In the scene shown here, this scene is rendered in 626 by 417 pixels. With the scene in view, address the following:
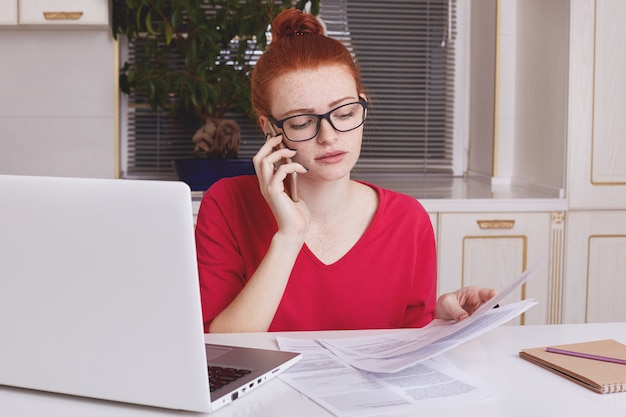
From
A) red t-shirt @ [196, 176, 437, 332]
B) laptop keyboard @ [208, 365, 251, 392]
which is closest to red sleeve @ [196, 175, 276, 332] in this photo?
red t-shirt @ [196, 176, 437, 332]

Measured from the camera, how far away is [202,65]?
3.17 m

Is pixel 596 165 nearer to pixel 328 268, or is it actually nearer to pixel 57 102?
Result: pixel 328 268

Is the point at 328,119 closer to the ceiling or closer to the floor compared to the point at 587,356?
closer to the ceiling

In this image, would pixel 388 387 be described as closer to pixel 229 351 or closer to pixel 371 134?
pixel 229 351

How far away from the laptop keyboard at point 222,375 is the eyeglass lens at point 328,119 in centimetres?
60

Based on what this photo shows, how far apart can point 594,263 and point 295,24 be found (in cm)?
180

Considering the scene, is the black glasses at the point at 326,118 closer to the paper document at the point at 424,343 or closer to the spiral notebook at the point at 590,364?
the paper document at the point at 424,343

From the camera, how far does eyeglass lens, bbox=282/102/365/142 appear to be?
5.17 ft

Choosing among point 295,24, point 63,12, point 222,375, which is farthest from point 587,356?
point 63,12

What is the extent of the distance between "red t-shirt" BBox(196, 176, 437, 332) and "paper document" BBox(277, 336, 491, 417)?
454mm

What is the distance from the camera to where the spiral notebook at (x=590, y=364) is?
108 centimetres

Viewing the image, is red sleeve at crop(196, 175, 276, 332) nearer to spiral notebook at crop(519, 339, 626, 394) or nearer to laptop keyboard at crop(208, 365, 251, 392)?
laptop keyboard at crop(208, 365, 251, 392)

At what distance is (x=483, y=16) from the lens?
364 centimetres

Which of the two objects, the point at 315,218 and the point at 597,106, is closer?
the point at 315,218
